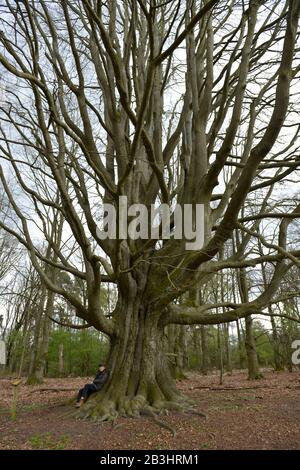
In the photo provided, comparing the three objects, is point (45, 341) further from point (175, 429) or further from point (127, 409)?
point (175, 429)

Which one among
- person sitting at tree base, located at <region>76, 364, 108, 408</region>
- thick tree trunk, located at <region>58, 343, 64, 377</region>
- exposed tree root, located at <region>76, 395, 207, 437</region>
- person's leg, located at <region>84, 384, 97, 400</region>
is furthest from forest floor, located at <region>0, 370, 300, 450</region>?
thick tree trunk, located at <region>58, 343, 64, 377</region>

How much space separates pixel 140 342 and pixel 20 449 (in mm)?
2681

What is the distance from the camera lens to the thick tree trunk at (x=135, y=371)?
621cm

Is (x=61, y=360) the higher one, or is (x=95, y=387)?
(x=95, y=387)

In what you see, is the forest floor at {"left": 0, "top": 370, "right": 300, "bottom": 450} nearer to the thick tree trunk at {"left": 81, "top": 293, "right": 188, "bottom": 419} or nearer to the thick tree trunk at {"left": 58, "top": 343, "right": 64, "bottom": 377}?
the thick tree trunk at {"left": 81, "top": 293, "right": 188, "bottom": 419}

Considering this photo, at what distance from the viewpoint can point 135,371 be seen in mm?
6652

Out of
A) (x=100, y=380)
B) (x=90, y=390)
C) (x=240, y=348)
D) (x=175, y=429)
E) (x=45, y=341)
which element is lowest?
(x=175, y=429)

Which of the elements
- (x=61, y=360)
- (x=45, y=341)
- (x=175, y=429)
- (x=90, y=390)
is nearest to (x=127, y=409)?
(x=175, y=429)

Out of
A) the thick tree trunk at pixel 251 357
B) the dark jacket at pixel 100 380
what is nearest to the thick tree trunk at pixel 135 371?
the dark jacket at pixel 100 380

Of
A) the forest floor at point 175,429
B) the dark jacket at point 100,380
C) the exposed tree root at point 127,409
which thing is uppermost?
the dark jacket at point 100,380

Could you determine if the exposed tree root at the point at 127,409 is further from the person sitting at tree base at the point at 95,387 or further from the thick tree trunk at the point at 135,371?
the person sitting at tree base at the point at 95,387

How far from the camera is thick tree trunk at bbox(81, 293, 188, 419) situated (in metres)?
6.21

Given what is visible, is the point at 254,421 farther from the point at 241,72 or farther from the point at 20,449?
the point at 241,72

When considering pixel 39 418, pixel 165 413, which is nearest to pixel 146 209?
pixel 165 413
